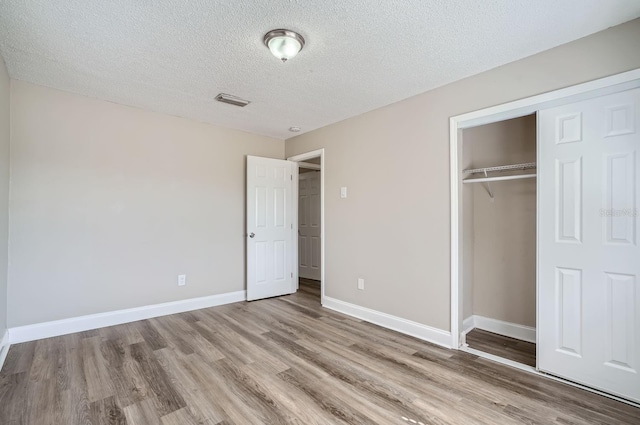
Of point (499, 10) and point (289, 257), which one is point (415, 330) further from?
point (499, 10)

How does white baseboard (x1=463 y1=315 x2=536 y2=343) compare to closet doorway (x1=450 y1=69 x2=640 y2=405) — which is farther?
white baseboard (x1=463 y1=315 x2=536 y2=343)

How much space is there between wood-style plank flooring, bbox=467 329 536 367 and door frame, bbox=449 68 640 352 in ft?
0.55

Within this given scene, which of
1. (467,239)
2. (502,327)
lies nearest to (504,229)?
(467,239)

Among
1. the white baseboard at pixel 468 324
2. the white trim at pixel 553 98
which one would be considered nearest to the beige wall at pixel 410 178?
the white trim at pixel 553 98

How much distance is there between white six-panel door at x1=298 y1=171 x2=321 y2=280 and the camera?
19.5ft

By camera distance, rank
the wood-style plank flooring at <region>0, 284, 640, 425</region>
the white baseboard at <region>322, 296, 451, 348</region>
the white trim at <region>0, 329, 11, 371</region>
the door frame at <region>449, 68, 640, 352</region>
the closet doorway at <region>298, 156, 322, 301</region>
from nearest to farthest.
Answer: the wood-style plank flooring at <region>0, 284, 640, 425</region>, the door frame at <region>449, 68, 640, 352</region>, the white trim at <region>0, 329, 11, 371</region>, the white baseboard at <region>322, 296, 451, 348</region>, the closet doorway at <region>298, 156, 322, 301</region>

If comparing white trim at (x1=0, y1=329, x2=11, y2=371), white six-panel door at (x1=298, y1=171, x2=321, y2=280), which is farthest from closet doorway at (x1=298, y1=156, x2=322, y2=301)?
white trim at (x1=0, y1=329, x2=11, y2=371)

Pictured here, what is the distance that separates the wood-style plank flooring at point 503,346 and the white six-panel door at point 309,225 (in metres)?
3.23

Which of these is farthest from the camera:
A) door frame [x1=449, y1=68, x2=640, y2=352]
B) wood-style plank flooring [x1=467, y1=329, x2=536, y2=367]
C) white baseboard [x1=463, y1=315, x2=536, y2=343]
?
white baseboard [x1=463, y1=315, x2=536, y2=343]

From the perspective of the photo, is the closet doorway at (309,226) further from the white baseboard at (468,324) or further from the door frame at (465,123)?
the door frame at (465,123)

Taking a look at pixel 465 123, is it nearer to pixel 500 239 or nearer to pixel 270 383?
pixel 500 239

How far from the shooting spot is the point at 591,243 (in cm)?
212

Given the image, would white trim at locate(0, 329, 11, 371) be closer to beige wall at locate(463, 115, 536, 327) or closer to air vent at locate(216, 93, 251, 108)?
air vent at locate(216, 93, 251, 108)

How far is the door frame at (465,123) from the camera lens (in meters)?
2.14
